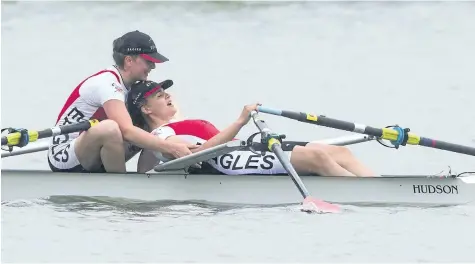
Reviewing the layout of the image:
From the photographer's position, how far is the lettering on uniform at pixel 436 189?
441 inches

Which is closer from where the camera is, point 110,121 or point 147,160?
point 110,121

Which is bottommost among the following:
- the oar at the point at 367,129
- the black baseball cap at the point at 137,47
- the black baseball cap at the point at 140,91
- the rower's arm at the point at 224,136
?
the rower's arm at the point at 224,136

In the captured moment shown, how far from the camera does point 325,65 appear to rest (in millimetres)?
20547

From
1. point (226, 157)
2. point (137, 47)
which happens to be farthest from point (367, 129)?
point (137, 47)

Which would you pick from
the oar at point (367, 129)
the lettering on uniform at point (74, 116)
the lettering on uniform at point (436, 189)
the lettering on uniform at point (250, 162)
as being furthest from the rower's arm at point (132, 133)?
the lettering on uniform at point (436, 189)

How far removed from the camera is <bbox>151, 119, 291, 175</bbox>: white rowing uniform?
37.2 feet

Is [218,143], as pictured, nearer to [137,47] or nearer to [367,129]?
[137,47]

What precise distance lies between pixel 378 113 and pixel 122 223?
733 centimetres

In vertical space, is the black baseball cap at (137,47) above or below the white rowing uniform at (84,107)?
above

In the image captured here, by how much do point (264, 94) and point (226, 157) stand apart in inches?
294

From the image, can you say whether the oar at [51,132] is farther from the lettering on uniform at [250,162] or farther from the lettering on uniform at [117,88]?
the lettering on uniform at [250,162]

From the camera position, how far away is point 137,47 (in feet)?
38.0

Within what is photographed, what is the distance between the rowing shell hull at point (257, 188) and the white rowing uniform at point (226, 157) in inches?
6.6

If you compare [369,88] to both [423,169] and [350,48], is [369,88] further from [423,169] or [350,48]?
[423,169]
